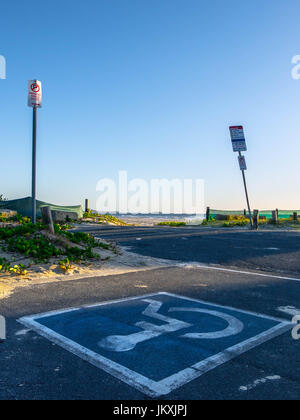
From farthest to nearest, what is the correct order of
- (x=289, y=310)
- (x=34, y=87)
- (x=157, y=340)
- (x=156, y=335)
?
(x=34, y=87), (x=289, y=310), (x=156, y=335), (x=157, y=340)

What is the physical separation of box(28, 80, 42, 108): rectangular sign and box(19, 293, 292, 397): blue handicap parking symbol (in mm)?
6737

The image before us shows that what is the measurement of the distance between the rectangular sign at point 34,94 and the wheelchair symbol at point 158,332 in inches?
283

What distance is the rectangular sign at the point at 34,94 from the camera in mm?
9211

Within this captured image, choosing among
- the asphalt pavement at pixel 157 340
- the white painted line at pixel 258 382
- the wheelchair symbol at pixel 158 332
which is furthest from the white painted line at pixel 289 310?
the white painted line at pixel 258 382

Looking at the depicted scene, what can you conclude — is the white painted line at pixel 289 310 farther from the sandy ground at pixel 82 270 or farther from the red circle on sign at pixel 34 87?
the red circle on sign at pixel 34 87

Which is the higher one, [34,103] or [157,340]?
[34,103]

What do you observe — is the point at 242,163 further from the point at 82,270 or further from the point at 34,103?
the point at 82,270

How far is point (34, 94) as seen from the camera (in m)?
9.27

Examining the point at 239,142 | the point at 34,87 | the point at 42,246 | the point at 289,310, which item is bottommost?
the point at 289,310

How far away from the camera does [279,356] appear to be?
301 centimetres

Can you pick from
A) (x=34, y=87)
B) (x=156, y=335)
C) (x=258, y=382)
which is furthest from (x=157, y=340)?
(x=34, y=87)

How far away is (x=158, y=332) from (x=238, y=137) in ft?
63.4

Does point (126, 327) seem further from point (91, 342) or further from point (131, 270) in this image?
point (131, 270)

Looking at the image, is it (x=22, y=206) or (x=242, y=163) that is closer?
(x=22, y=206)
